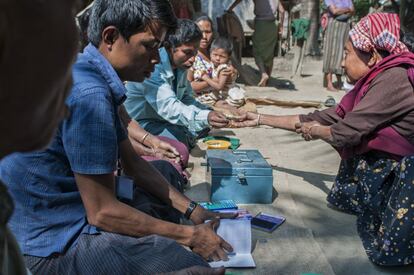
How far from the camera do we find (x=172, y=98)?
404 cm

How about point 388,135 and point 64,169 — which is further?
point 388,135

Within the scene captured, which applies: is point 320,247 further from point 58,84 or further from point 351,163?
point 58,84

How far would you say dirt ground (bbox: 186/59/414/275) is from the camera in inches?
114

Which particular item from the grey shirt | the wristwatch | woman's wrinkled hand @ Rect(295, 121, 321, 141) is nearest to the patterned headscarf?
the grey shirt

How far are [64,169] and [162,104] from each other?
83.8 inches

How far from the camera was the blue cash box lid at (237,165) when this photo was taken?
353 cm

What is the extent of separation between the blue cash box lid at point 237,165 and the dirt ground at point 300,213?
28 centimetres

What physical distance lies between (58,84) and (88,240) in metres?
1.33

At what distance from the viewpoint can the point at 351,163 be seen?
3578 mm

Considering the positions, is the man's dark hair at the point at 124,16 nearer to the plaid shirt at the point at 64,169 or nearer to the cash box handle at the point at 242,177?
the plaid shirt at the point at 64,169

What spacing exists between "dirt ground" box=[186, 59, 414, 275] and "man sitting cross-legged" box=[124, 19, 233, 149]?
0.48 metres

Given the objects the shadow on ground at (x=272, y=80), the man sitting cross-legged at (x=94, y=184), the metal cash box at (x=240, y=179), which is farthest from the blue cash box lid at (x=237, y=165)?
the shadow on ground at (x=272, y=80)

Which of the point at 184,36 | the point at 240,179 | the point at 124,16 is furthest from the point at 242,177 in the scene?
the point at 124,16

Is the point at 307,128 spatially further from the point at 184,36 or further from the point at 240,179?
the point at 184,36
